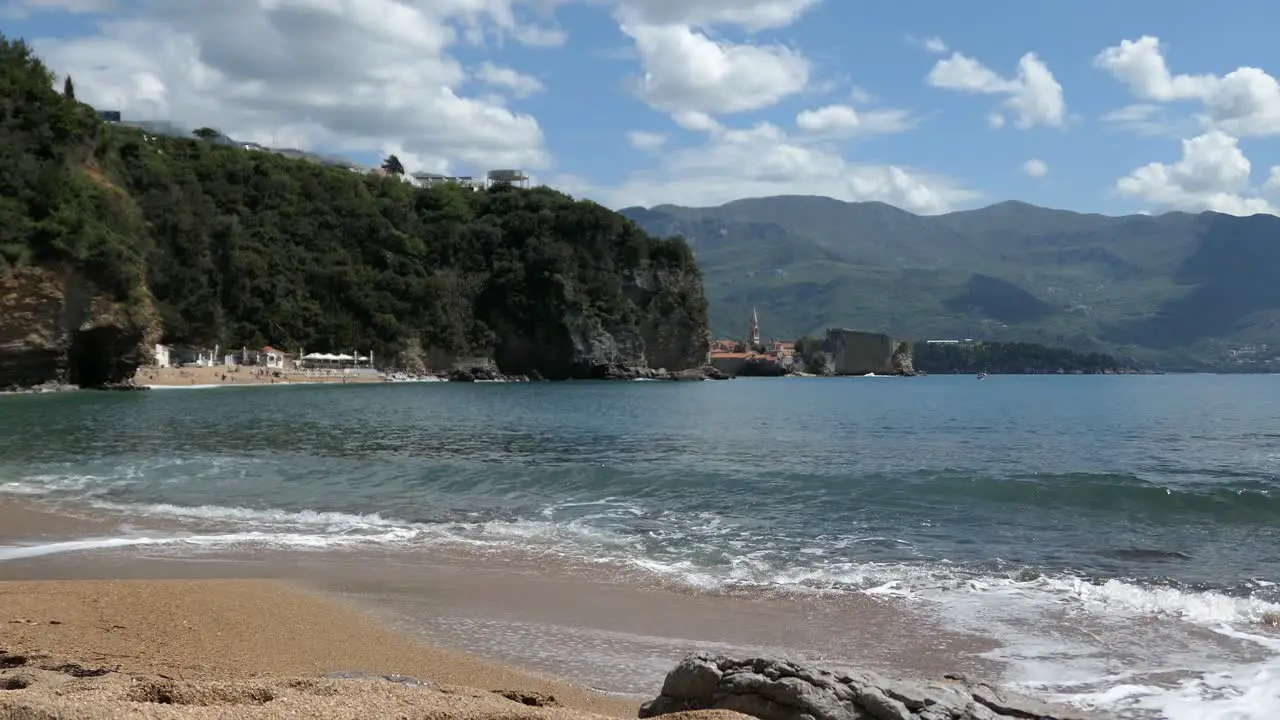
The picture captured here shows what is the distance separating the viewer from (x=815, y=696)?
5281 mm

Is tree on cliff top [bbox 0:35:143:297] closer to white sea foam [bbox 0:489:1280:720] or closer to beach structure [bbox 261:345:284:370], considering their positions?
beach structure [bbox 261:345:284:370]

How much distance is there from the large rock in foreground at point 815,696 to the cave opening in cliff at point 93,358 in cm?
7854

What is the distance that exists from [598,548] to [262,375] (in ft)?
309

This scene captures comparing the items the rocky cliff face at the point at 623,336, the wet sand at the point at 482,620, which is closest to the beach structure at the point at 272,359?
the rocky cliff face at the point at 623,336

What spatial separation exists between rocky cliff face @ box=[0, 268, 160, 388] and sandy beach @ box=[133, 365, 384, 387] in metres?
4.05

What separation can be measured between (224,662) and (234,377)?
95.0 metres

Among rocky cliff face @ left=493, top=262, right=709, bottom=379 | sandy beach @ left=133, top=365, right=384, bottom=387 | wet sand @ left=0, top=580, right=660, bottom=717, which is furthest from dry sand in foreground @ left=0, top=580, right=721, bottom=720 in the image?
rocky cliff face @ left=493, top=262, right=709, bottom=379

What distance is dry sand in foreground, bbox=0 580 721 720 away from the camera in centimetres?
473

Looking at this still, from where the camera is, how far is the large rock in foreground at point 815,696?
5.24 meters

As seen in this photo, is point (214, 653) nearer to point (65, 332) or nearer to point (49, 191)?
point (65, 332)

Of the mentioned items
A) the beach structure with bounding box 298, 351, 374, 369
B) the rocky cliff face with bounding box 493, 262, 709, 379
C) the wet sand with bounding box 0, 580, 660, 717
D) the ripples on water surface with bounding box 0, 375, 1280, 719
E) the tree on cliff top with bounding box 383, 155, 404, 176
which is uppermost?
the tree on cliff top with bounding box 383, 155, 404, 176

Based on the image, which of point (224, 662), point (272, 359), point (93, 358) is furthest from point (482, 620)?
point (272, 359)

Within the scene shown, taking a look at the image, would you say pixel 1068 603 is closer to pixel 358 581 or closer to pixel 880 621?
pixel 880 621

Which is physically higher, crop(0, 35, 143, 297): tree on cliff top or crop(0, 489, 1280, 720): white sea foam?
crop(0, 35, 143, 297): tree on cliff top
